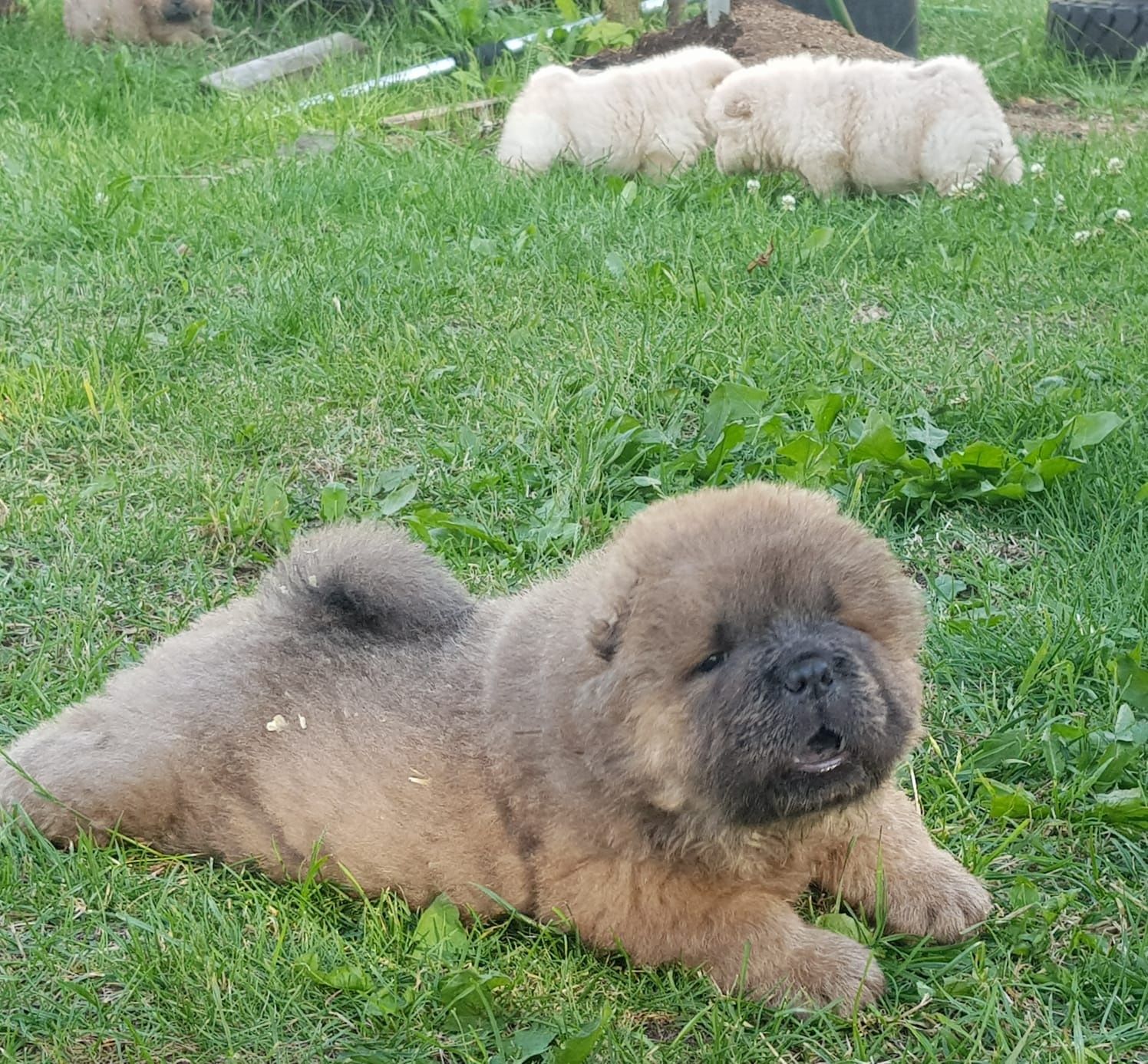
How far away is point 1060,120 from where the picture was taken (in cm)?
821

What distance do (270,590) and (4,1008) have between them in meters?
1.02

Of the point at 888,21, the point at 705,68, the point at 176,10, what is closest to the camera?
the point at 705,68

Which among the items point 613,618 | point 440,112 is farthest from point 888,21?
point 613,618

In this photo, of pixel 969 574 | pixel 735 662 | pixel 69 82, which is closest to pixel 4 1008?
pixel 735 662

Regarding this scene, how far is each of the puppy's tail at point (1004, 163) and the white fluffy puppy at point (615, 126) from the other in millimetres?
1424

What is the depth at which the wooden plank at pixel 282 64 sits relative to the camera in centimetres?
852

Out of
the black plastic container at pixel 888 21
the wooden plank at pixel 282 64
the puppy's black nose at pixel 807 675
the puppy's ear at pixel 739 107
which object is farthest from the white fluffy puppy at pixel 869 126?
the puppy's black nose at pixel 807 675

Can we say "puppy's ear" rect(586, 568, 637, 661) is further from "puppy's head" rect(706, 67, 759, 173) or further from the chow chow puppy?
the chow chow puppy

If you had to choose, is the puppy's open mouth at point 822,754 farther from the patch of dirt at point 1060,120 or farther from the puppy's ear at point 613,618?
the patch of dirt at point 1060,120

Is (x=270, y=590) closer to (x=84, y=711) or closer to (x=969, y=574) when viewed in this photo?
(x=84, y=711)

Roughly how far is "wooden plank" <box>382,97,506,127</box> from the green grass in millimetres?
218

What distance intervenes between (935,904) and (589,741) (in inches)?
30.0

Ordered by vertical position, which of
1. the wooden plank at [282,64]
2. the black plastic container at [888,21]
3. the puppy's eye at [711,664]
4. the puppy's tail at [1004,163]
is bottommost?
the puppy's tail at [1004,163]

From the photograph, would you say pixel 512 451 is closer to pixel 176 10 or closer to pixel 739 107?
pixel 739 107
